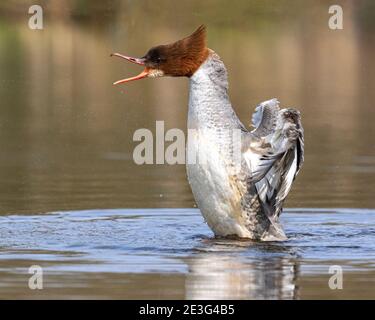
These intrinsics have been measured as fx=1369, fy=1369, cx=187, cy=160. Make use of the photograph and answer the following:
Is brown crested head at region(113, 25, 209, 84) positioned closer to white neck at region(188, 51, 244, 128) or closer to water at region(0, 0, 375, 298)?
white neck at region(188, 51, 244, 128)

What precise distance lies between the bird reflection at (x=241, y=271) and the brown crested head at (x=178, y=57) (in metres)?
1.51

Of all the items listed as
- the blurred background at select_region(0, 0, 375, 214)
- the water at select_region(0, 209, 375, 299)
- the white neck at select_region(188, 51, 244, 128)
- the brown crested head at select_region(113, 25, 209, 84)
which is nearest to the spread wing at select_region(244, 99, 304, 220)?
the white neck at select_region(188, 51, 244, 128)

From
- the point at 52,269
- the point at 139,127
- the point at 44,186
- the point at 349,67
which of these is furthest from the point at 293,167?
the point at 349,67

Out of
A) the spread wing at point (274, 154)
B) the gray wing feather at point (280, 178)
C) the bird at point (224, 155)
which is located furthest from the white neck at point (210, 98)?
the gray wing feather at point (280, 178)

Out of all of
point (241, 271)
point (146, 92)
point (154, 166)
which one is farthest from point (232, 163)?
point (146, 92)

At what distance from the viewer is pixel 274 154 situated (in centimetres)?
1155

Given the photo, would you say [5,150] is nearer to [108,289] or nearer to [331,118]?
[331,118]

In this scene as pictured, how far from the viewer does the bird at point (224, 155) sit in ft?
38.0

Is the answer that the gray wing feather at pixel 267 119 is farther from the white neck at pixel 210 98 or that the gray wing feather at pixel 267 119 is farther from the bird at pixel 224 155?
the white neck at pixel 210 98

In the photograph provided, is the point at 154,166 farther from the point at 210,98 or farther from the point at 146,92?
the point at 146,92

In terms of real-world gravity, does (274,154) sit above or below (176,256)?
above

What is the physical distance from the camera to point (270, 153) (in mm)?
11711

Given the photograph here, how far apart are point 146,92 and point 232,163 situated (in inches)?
513
